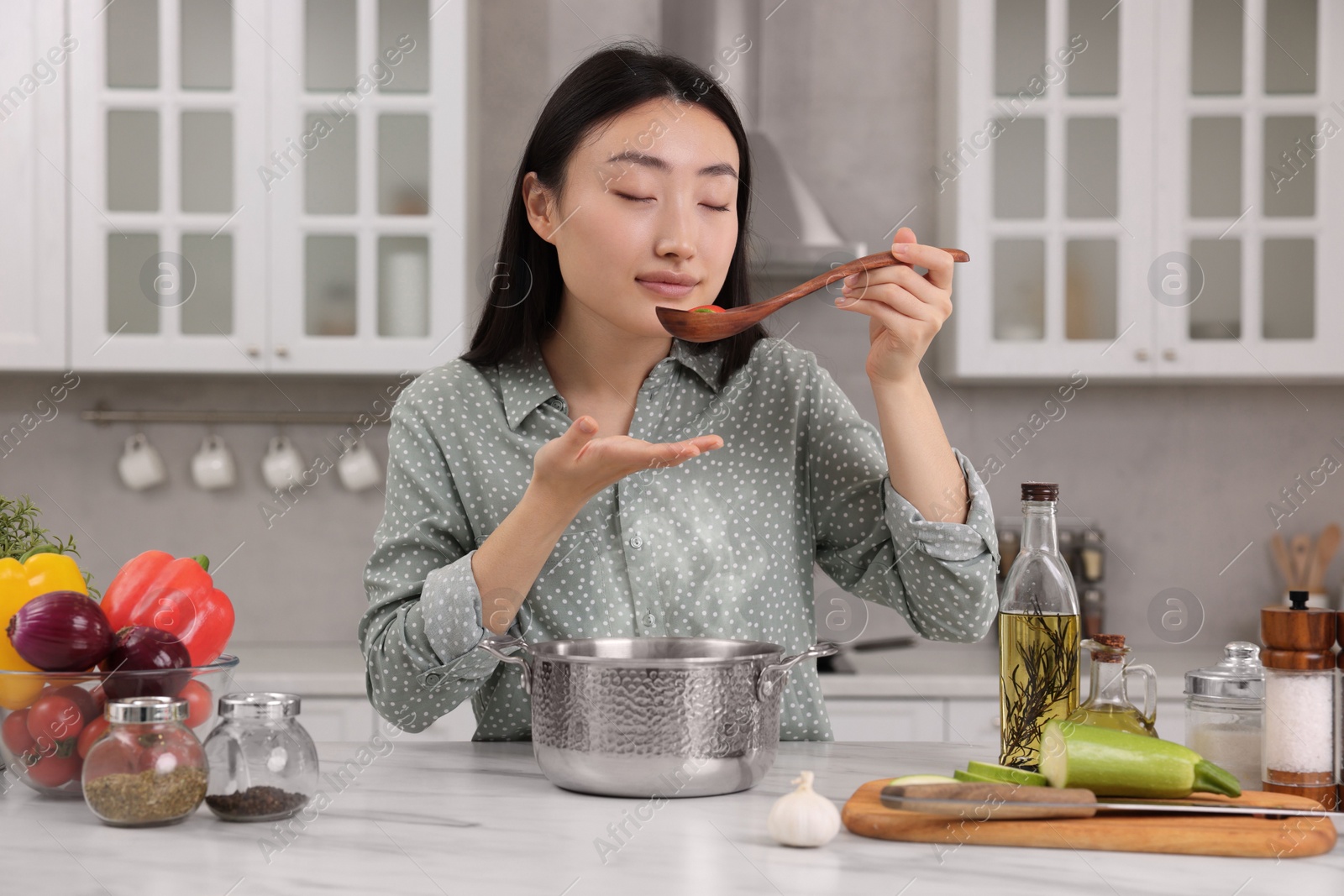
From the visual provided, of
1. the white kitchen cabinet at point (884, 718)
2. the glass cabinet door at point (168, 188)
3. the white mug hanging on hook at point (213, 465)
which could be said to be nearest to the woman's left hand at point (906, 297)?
the white kitchen cabinet at point (884, 718)

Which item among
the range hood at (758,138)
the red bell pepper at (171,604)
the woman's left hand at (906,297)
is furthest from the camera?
the range hood at (758,138)

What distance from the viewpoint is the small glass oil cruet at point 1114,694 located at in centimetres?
88

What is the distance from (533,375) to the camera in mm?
1278

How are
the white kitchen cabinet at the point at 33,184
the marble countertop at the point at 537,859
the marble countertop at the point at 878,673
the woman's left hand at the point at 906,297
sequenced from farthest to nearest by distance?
the white kitchen cabinet at the point at 33,184
the marble countertop at the point at 878,673
the woman's left hand at the point at 906,297
the marble countertop at the point at 537,859

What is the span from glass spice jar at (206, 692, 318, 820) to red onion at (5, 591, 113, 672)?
4.5 inches

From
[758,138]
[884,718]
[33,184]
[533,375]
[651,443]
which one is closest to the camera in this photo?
[651,443]

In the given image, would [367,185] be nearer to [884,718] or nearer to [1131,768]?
[884,718]

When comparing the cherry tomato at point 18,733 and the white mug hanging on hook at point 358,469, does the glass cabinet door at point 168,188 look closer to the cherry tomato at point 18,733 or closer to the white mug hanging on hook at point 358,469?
the white mug hanging on hook at point 358,469

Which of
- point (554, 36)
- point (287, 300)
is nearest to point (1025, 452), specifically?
point (554, 36)

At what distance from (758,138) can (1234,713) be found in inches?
81.1

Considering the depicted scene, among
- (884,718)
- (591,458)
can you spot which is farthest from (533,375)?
(884,718)

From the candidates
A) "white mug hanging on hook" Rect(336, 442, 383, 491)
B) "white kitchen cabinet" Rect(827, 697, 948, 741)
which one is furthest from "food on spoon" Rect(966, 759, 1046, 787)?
"white mug hanging on hook" Rect(336, 442, 383, 491)

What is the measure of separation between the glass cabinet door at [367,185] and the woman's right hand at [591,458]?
5.34 feet

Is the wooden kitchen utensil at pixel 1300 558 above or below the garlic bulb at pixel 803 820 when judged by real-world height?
below
